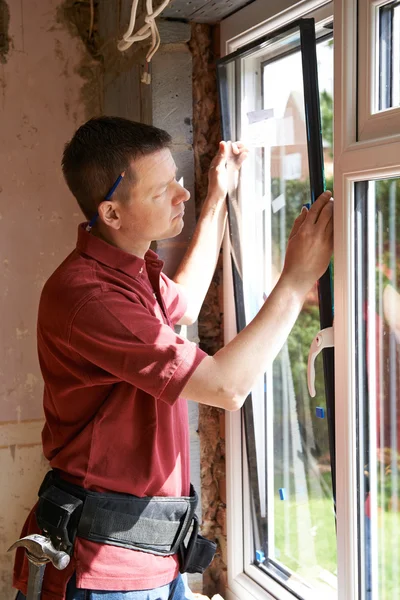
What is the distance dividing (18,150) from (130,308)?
55.3 inches

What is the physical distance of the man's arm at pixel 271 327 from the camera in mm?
1631

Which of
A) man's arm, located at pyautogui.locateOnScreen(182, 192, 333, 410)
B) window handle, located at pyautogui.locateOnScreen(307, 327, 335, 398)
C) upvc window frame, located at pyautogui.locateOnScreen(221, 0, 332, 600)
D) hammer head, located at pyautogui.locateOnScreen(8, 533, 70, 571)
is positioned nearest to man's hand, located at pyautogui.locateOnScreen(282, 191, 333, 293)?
man's arm, located at pyautogui.locateOnScreen(182, 192, 333, 410)

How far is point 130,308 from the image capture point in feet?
5.48

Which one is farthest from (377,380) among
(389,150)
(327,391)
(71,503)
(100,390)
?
(71,503)

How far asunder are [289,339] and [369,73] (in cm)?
80

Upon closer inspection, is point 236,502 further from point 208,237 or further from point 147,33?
point 147,33

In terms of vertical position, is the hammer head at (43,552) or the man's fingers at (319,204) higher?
the man's fingers at (319,204)

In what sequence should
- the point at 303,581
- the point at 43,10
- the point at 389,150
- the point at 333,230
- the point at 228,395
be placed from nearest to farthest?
the point at 389,150
the point at 228,395
the point at 333,230
the point at 303,581
the point at 43,10

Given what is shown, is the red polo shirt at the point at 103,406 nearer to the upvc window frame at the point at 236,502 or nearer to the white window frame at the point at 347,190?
the white window frame at the point at 347,190

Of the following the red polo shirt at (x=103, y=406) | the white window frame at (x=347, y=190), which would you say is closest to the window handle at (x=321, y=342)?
the white window frame at (x=347, y=190)

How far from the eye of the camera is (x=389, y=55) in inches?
63.0

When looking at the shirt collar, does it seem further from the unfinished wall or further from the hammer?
the unfinished wall

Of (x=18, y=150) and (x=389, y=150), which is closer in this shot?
(x=389, y=150)

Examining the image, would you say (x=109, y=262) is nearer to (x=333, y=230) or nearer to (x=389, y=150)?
(x=333, y=230)
